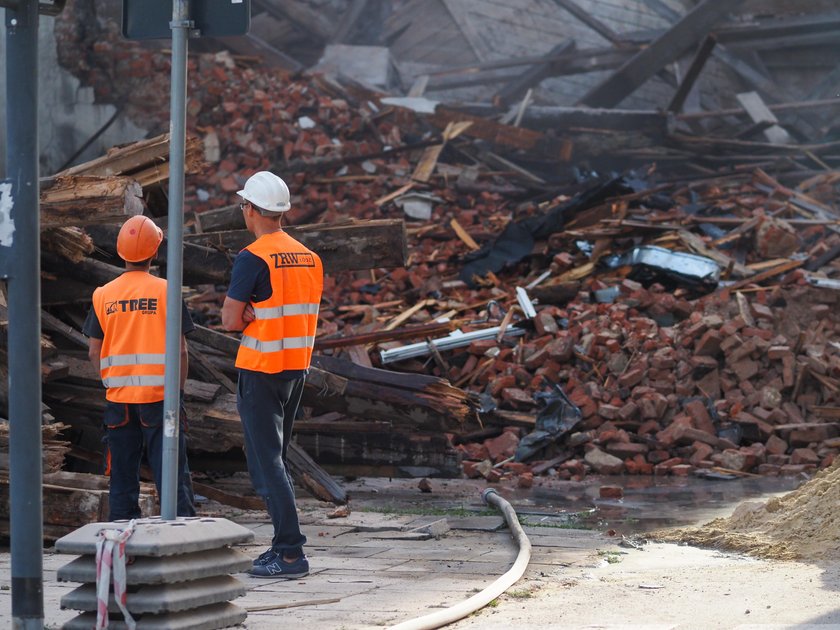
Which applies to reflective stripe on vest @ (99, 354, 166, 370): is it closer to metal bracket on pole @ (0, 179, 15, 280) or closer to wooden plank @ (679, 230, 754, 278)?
metal bracket on pole @ (0, 179, 15, 280)

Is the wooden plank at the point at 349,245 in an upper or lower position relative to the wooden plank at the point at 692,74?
lower

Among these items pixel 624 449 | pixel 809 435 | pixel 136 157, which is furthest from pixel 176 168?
pixel 809 435

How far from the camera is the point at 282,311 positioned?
5.59 meters

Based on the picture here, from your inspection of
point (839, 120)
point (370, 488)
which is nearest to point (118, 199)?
point (370, 488)

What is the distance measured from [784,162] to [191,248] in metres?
12.3

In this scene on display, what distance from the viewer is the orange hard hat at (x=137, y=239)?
19.6 ft

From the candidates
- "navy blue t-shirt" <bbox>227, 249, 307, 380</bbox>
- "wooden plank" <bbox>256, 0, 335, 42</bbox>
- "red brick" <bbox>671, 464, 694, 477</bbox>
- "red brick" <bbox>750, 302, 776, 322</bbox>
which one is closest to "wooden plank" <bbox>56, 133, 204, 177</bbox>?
"navy blue t-shirt" <bbox>227, 249, 307, 380</bbox>

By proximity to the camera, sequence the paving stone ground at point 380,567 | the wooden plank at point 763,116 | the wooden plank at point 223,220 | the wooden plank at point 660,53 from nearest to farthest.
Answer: the paving stone ground at point 380,567 → the wooden plank at point 223,220 → the wooden plank at point 763,116 → the wooden plank at point 660,53

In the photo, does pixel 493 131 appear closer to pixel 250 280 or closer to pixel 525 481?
pixel 525 481

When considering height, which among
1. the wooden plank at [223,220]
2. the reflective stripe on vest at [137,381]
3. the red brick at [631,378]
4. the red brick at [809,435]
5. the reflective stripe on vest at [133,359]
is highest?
the wooden plank at [223,220]

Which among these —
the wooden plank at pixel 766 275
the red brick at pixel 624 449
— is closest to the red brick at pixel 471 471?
the red brick at pixel 624 449

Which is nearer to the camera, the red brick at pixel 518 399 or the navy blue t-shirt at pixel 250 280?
the navy blue t-shirt at pixel 250 280

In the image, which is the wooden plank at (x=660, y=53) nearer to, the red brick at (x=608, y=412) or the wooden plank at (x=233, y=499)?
the red brick at (x=608, y=412)

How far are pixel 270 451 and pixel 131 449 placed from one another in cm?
81
